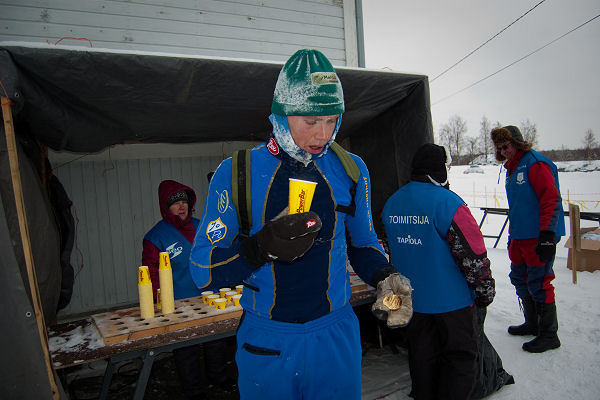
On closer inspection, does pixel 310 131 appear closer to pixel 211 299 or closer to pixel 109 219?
pixel 211 299

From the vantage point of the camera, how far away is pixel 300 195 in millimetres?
1379

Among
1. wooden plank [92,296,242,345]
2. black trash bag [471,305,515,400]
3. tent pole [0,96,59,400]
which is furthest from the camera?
black trash bag [471,305,515,400]

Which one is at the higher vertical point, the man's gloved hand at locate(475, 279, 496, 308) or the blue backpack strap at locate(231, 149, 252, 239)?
the blue backpack strap at locate(231, 149, 252, 239)

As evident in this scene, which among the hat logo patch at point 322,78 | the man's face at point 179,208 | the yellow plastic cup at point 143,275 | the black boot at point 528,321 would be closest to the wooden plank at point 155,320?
the yellow plastic cup at point 143,275

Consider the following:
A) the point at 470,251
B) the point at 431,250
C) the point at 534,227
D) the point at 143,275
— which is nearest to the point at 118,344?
the point at 143,275

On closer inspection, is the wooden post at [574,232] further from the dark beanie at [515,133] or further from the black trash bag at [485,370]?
the black trash bag at [485,370]

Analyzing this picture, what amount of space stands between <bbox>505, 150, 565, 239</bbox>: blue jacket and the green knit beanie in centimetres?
332

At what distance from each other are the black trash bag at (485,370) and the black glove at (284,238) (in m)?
2.10

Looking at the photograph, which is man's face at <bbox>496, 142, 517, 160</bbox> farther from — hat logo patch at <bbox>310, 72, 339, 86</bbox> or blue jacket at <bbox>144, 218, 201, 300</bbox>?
blue jacket at <bbox>144, 218, 201, 300</bbox>

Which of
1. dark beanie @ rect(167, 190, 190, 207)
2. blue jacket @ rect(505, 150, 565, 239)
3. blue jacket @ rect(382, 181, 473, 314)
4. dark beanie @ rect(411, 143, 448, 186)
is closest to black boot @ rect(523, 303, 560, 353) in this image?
blue jacket @ rect(505, 150, 565, 239)

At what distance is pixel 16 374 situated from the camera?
7.24ft

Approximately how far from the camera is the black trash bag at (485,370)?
2.91 meters

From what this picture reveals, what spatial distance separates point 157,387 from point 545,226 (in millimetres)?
4404

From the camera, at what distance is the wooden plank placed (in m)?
2.55
